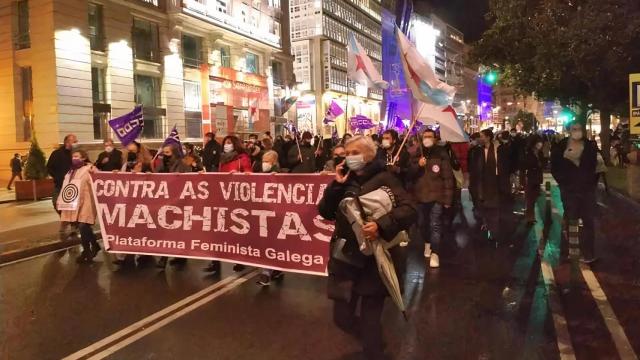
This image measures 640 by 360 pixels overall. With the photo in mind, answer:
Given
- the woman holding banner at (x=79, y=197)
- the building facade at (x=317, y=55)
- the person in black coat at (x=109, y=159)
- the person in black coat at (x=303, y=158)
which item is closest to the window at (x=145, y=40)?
the person in black coat at (x=303, y=158)

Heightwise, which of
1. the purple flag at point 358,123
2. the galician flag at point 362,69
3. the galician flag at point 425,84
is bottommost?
the galician flag at point 425,84

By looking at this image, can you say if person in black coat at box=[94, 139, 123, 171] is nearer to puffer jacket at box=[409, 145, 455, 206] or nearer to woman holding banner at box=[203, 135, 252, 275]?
woman holding banner at box=[203, 135, 252, 275]

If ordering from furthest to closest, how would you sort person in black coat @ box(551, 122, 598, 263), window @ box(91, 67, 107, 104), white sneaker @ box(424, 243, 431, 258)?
window @ box(91, 67, 107, 104) < white sneaker @ box(424, 243, 431, 258) < person in black coat @ box(551, 122, 598, 263)

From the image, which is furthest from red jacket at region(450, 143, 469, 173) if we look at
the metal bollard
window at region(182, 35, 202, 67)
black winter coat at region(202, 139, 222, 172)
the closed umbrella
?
window at region(182, 35, 202, 67)

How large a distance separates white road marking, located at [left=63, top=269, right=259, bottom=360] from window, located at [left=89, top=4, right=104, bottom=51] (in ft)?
77.7

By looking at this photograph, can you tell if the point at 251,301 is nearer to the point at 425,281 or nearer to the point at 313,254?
the point at 313,254

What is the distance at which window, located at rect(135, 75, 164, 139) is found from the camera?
30094mm

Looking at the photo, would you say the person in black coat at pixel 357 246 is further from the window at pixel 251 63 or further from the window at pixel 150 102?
the window at pixel 251 63

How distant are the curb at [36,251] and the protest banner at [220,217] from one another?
2.33 m

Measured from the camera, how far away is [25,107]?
25.6 metres

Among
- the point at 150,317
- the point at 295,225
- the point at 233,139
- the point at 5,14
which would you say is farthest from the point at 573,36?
the point at 5,14

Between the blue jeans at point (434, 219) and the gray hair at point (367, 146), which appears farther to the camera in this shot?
the blue jeans at point (434, 219)

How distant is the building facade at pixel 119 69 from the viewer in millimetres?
24547

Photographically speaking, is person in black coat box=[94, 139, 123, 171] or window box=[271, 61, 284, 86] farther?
window box=[271, 61, 284, 86]
